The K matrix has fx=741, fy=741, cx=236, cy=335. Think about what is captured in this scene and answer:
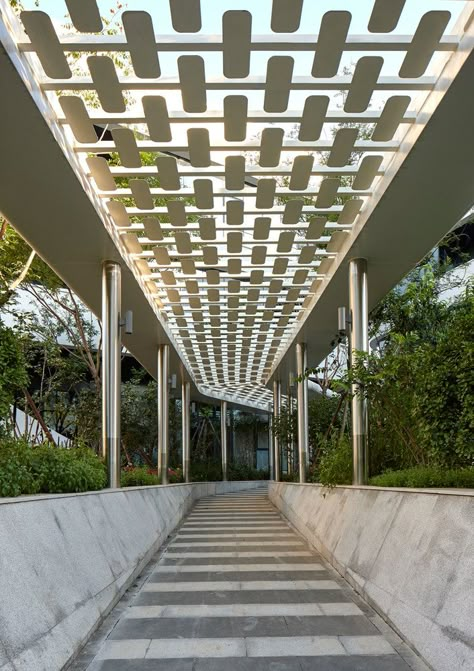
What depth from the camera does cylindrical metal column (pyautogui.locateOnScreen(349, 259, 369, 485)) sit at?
8.41m

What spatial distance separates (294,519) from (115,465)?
145 inches

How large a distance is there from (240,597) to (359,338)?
14.1ft

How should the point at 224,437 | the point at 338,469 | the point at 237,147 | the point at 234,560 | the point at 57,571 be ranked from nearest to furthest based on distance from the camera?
the point at 57,571, the point at 237,147, the point at 234,560, the point at 338,469, the point at 224,437

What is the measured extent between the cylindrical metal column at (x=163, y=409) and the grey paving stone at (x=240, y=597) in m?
9.11

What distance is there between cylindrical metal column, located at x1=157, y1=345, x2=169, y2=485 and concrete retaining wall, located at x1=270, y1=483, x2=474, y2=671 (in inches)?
335

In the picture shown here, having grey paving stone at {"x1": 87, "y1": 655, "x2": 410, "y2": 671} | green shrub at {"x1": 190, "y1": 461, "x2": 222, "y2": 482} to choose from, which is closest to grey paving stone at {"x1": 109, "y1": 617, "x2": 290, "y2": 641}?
grey paving stone at {"x1": 87, "y1": 655, "x2": 410, "y2": 671}

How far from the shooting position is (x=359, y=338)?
29.2 ft

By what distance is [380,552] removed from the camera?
4.94 meters

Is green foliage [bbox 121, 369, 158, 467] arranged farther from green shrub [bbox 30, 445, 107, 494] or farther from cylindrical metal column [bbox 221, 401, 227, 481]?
green shrub [bbox 30, 445, 107, 494]

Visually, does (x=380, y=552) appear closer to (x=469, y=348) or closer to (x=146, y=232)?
(x=469, y=348)

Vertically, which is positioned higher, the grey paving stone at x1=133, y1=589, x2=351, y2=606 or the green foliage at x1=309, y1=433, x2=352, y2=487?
the green foliage at x1=309, y1=433, x2=352, y2=487

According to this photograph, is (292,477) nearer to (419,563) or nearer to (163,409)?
(163,409)

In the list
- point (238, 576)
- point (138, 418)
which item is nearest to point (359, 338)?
point (238, 576)

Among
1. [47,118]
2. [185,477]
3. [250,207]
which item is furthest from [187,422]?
[47,118]
